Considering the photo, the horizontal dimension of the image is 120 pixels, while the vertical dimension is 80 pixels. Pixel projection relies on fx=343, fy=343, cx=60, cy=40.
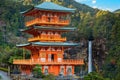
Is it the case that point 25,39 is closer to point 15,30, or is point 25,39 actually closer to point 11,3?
point 15,30

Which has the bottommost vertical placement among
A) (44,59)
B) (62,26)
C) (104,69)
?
(104,69)

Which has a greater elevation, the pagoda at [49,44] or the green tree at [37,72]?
the pagoda at [49,44]

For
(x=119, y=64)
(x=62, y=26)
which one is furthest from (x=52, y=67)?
(x=119, y=64)

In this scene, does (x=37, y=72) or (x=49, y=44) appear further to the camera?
(x=49, y=44)

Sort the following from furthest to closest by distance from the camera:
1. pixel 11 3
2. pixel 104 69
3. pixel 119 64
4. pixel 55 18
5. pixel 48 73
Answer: pixel 11 3 < pixel 104 69 < pixel 119 64 < pixel 55 18 < pixel 48 73

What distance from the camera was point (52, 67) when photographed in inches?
1654

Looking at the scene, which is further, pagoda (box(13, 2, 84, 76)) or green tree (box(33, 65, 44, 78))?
pagoda (box(13, 2, 84, 76))

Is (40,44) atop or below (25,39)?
atop

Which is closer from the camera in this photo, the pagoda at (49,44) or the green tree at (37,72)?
the green tree at (37,72)

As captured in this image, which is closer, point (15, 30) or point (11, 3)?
point (15, 30)

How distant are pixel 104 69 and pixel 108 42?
5.48 metres

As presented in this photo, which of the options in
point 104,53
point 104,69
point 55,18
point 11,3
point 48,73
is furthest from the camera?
point 11,3

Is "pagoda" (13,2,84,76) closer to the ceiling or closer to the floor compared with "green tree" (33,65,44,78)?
closer to the ceiling

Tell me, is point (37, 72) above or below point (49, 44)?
below
